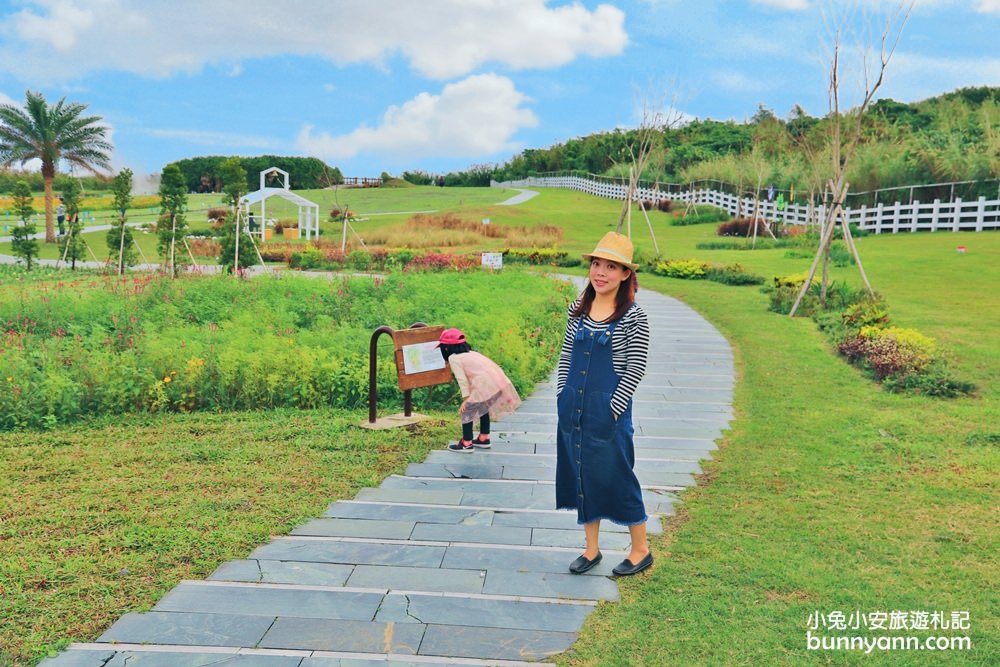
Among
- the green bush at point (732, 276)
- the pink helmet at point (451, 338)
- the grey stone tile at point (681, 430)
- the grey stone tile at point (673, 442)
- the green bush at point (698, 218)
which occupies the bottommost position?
the grey stone tile at point (673, 442)

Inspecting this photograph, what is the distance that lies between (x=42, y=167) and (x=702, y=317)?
33.9 metres

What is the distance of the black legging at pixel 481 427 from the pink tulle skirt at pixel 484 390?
8 centimetres

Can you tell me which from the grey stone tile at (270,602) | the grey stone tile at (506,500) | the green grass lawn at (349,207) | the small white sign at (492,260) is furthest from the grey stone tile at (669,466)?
the green grass lawn at (349,207)

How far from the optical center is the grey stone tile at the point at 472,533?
4.32 m

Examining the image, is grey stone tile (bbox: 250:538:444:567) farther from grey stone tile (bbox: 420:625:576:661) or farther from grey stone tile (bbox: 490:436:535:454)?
grey stone tile (bbox: 490:436:535:454)

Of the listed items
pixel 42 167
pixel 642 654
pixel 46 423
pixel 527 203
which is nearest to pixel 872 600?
pixel 642 654

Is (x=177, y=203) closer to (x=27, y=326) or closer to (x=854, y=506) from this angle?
(x=27, y=326)

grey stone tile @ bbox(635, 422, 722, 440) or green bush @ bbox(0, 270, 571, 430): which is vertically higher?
green bush @ bbox(0, 270, 571, 430)

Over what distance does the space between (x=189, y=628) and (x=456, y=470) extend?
8.19 ft

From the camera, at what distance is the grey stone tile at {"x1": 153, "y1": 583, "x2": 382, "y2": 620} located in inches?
137

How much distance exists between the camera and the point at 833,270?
17344 millimetres

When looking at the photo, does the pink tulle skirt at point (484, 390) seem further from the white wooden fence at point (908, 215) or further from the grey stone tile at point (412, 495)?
the white wooden fence at point (908, 215)

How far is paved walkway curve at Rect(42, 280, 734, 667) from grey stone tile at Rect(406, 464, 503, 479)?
0.05 feet

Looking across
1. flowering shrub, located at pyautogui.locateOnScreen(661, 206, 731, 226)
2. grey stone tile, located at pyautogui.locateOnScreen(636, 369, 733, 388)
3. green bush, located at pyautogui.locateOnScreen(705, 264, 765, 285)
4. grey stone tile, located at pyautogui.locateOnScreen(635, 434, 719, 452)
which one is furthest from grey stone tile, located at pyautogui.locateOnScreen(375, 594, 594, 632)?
flowering shrub, located at pyautogui.locateOnScreen(661, 206, 731, 226)
